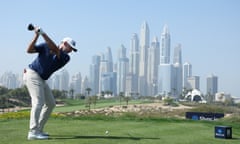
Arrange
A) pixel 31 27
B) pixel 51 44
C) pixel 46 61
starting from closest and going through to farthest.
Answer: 1. pixel 31 27
2. pixel 51 44
3. pixel 46 61

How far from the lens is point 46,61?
7.08 metres

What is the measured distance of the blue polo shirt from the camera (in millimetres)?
7023

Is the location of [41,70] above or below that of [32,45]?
below

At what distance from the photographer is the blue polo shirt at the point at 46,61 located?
702cm

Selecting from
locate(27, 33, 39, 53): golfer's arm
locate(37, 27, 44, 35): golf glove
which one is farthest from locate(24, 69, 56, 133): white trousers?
locate(37, 27, 44, 35): golf glove

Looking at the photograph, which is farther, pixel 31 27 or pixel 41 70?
pixel 41 70

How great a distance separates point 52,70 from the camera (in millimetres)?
7203

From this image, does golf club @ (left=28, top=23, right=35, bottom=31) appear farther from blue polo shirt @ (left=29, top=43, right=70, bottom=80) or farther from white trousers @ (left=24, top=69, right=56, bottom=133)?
white trousers @ (left=24, top=69, right=56, bottom=133)

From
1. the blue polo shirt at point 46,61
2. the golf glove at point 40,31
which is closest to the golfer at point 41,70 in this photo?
the blue polo shirt at point 46,61

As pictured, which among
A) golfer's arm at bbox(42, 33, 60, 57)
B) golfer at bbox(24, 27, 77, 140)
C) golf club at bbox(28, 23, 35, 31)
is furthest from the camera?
golfer at bbox(24, 27, 77, 140)

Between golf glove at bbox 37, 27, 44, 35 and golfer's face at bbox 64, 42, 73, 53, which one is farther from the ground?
golf glove at bbox 37, 27, 44, 35

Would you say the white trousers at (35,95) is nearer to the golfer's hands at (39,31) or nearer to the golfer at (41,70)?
the golfer at (41,70)

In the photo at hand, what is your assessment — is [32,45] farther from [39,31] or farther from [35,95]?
[35,95]

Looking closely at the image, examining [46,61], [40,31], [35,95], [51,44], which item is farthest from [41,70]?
[40,31]
